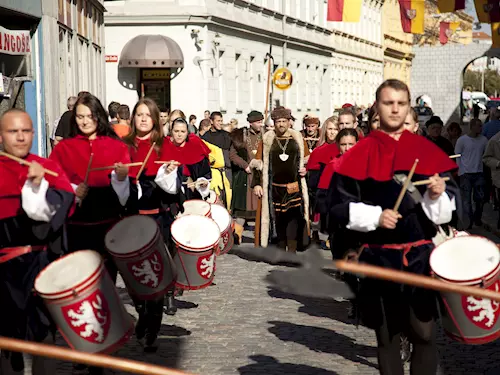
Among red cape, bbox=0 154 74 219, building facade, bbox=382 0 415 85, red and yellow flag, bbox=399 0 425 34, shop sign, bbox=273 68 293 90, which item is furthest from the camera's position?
building facade, bbox=382 0 415 85

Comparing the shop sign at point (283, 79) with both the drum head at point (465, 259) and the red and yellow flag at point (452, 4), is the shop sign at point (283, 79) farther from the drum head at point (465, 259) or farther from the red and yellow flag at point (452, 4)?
the drum head at point (465, 259)

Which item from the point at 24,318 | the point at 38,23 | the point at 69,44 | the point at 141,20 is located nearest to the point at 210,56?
the point at 141,20

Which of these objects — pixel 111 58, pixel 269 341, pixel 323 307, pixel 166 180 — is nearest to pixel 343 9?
pixel 111 58

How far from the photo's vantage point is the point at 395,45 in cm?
7950

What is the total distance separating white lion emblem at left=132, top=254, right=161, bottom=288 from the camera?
7.74 meters

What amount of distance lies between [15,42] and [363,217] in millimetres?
14663

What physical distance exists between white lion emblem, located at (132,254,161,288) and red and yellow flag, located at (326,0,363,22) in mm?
29153

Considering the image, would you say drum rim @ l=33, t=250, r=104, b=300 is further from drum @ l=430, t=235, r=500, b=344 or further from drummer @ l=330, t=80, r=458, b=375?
drum @ l=430, t=235, r=500, b=344

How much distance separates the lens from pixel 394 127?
6.24 meters

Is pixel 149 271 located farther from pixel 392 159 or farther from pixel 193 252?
pixel 392 159

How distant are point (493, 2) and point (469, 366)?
27.0 metres

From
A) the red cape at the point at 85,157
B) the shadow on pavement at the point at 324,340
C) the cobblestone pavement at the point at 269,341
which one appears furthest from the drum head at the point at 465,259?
the red cape at the point at 85,157

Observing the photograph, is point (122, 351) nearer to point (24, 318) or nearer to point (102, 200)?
point (102, 200)

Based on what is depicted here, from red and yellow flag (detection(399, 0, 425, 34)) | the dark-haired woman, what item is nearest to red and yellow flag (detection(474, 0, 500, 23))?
red and yellow flag (detection(399, 0, 425, 34))
